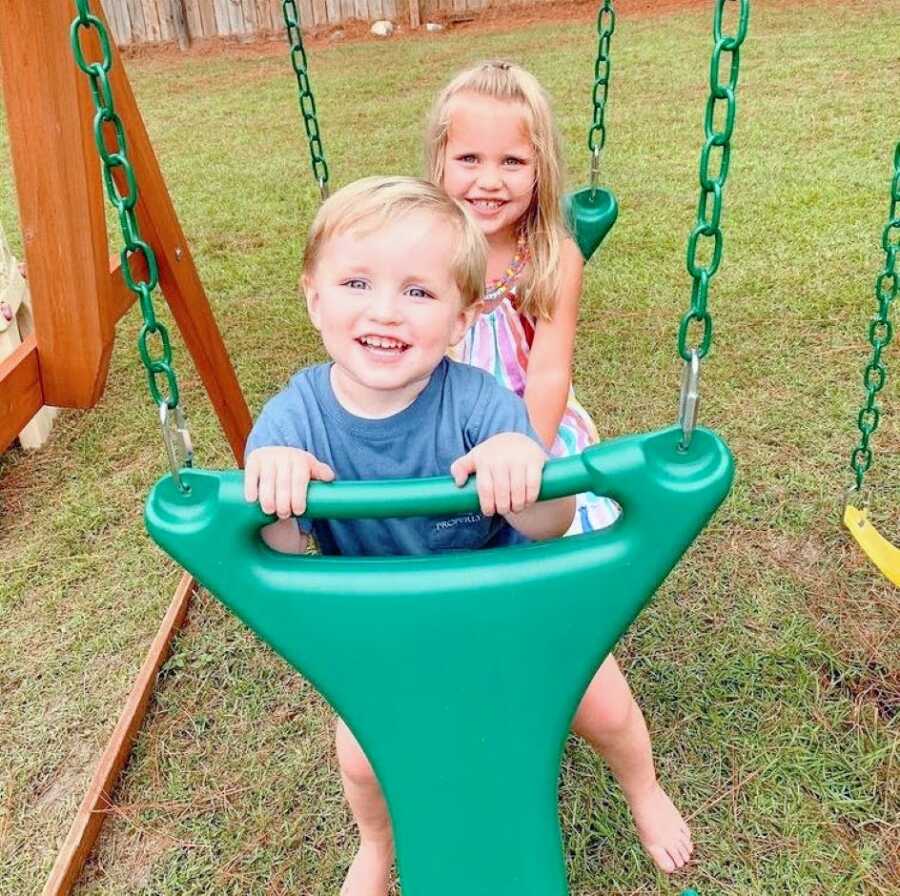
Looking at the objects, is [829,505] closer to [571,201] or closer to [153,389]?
[571,201]

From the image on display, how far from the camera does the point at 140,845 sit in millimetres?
1715

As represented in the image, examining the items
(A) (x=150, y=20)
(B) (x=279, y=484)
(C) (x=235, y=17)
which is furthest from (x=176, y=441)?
(A) (x=150, y=20)

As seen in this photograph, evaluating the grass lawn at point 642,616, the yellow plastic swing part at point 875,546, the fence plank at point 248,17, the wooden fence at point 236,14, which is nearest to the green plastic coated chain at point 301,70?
the grass lawn at point 642,616

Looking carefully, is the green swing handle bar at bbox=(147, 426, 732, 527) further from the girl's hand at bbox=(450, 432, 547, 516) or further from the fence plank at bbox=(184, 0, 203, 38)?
the fence plank at bbox=(184, 0, 203, 38)

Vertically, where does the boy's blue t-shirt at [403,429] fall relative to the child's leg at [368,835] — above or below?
above

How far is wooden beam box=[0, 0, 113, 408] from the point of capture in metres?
1.46

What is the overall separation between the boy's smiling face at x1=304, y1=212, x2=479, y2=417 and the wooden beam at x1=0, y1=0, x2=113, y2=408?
2.15 ft

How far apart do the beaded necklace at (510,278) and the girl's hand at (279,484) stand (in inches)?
30.3

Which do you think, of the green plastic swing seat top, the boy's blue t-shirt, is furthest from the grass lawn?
the boy's blue t-shirt

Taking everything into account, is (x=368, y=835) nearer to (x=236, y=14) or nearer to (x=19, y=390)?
(x=19, y=390)

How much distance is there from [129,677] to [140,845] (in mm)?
431

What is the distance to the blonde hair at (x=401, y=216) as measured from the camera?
111cm

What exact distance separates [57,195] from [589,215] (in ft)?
2.93

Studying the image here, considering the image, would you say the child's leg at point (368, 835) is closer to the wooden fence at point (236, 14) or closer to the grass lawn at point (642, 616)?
the grass lawn at point (642, 616)
